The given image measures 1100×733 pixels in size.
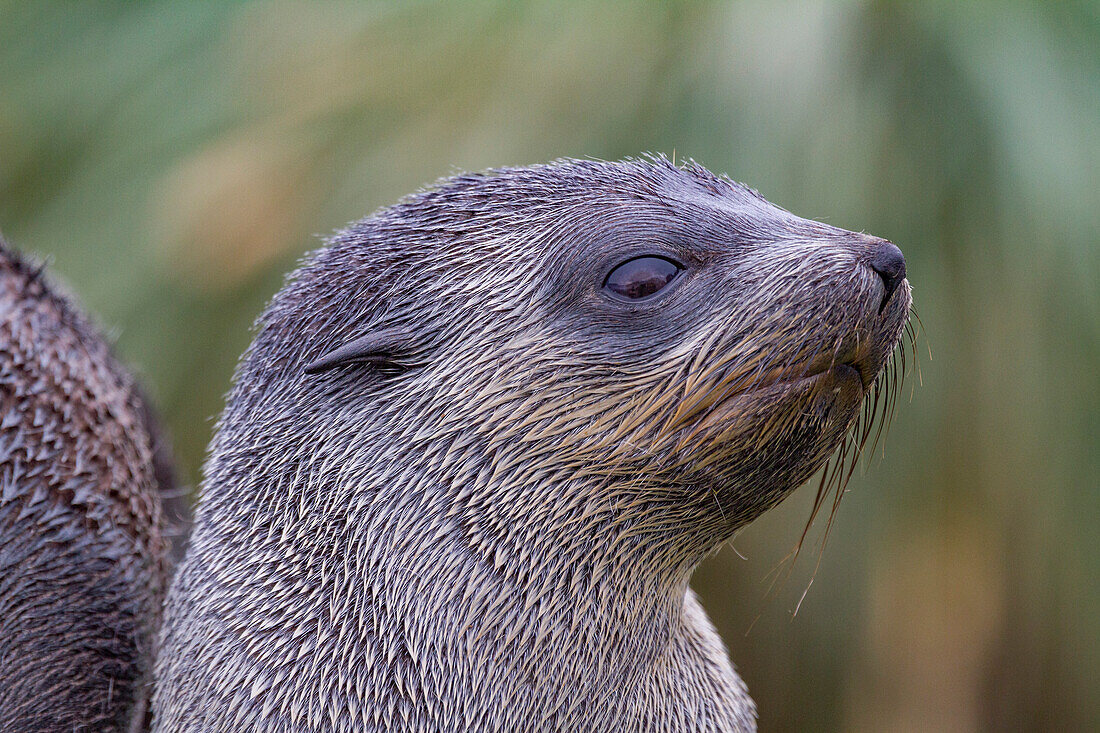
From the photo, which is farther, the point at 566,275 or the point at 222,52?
the point at 222,52

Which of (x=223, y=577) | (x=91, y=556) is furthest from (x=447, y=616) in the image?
(x=91, y=556)

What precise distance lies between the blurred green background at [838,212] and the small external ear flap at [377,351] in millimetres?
1251

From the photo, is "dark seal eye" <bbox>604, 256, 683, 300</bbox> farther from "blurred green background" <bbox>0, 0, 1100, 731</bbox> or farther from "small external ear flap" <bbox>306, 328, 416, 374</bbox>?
"blurred green background" <bbox>0, 0, 1100, 731</bbox>

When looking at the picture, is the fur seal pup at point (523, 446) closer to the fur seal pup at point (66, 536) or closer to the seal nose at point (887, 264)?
the seal nose at point (887, 264)

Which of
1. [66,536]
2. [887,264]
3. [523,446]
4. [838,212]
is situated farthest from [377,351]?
[838,212]

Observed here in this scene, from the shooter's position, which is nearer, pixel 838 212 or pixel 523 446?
pixel 523 446

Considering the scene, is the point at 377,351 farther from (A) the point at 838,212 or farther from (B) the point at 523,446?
(A) the point at 838,212

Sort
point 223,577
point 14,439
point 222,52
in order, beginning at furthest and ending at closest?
1. point 222,52
2. point 14,439
3. point 223,577

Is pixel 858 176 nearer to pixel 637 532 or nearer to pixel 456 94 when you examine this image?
pixel 456 94

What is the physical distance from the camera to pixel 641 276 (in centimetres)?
94

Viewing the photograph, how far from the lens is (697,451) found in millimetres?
909

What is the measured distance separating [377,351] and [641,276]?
0.93ft

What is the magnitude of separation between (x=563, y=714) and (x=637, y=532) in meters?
0.20

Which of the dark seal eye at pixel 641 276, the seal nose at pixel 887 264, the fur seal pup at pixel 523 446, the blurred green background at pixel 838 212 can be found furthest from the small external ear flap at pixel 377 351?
the blurred green background at pixel 838 212
